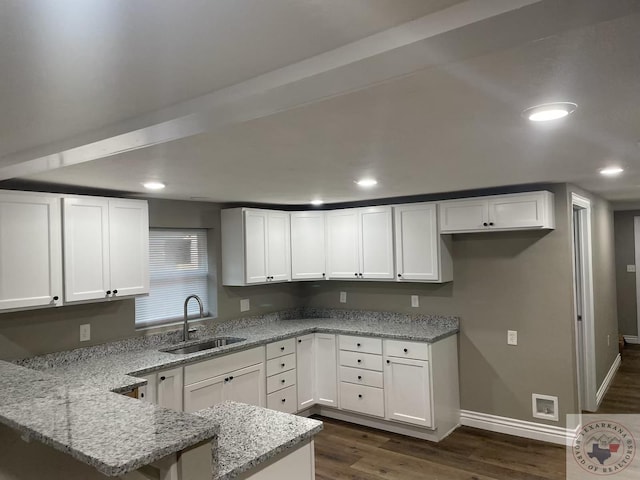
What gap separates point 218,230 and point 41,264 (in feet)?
6.29

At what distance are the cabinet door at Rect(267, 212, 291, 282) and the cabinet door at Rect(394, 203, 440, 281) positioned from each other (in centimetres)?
122

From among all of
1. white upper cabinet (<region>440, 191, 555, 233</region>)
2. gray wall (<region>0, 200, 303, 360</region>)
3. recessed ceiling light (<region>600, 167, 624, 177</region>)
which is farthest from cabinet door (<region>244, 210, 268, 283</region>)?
recessed ceiling light (<region>600, 167, 624, 177</region>)

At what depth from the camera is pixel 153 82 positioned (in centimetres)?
139

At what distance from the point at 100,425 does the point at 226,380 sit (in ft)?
8.39

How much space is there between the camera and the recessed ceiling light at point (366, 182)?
3375 millimetres

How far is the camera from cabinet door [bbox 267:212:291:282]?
495 centimetres

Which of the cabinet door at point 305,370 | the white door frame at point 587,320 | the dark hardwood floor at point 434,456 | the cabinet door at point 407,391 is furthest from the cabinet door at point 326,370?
the white door frame at point 587,320

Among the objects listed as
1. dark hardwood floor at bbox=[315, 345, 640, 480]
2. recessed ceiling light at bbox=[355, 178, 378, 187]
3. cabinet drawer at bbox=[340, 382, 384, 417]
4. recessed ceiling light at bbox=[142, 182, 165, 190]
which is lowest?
dark hardwood floor at bbox=[315, 345, 640, 480]

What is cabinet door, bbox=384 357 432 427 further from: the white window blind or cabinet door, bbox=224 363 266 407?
the white window blind

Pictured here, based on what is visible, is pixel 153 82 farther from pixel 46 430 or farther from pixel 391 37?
pixel 46 430

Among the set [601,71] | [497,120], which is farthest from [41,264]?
[601,71]

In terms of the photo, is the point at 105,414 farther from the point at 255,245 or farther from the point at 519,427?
the point at 519,427

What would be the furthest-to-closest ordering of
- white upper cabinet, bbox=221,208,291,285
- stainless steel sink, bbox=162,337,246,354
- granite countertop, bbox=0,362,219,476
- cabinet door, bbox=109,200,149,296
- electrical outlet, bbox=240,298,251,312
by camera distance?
electrical outlet, bbox=240,298,251,312 < white upper cabinet, bbox=221,208,291,285 < stainless steel sink, bbox=162,337,246,354 < cabinet door, bbox=109,200,149,296 < granite countertop, bbox=0,362,219,476

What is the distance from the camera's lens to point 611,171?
3297mm
